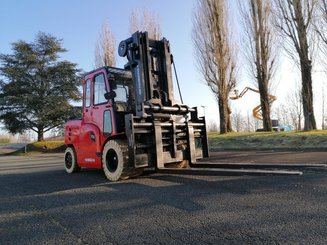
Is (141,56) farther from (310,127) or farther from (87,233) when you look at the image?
(310,127)

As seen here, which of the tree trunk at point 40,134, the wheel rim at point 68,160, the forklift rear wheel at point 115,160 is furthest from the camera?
the tree trunk at point 40,134

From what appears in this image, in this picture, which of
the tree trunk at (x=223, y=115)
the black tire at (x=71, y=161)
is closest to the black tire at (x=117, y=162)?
the black tire at (x=71, y=161)

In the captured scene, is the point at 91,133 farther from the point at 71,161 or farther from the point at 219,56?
the point at 219,56

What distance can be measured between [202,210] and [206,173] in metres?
1.87

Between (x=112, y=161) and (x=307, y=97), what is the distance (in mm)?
14975

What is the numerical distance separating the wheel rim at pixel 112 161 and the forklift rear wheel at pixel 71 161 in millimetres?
2012

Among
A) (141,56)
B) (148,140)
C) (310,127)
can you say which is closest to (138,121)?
(148,140)

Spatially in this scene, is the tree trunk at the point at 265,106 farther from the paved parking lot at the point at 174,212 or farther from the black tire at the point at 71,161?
the paved parking lot at the point at 174,212

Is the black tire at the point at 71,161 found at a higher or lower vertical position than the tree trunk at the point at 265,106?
lower

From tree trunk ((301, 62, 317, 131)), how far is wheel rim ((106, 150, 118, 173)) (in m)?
14.6

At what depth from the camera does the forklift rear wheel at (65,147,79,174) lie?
8562mm

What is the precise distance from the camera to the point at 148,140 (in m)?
6.54

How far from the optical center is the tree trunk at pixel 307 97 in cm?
1819

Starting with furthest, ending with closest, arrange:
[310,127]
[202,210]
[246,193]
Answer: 1. [310,127]
2. [246,193]
3. [202,210]
